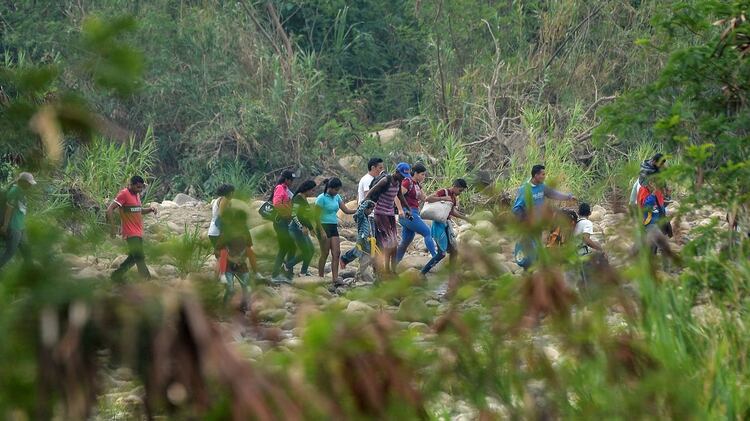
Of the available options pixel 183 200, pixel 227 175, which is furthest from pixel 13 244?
pixel 227 175

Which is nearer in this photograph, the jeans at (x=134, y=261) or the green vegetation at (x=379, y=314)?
the green vegetation at (x=379, y=314)

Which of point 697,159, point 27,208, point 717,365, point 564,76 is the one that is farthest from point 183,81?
point 27,208

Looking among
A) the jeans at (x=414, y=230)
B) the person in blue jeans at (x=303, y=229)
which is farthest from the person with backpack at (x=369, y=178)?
the person in blue jeans at (x=303, y=229)

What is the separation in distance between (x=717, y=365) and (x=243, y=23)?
66.1 ft

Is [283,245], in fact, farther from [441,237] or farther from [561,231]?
[441,237]

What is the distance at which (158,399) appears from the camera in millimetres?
2082

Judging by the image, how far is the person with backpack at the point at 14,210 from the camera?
244 cm

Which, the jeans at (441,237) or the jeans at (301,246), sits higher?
the jeans at (301,246)

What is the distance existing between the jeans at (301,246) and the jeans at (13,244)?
526mm

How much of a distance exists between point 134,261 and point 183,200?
61.4ft

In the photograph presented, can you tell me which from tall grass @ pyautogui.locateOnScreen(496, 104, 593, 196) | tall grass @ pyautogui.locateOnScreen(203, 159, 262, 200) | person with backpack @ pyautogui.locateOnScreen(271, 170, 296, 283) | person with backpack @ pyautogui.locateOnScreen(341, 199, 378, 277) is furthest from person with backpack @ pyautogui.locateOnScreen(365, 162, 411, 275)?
person with backpack @ pyautogui.locateOnScreen(271, 170, 296, 283)

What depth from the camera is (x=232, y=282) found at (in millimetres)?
2492

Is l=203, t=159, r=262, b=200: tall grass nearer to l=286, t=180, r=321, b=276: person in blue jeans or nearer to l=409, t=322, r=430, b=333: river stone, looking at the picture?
l=409, t=322, r=430, b=333: river stone

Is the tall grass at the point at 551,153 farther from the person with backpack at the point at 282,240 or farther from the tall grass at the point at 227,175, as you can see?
the person with backpack at the point at 282,240
